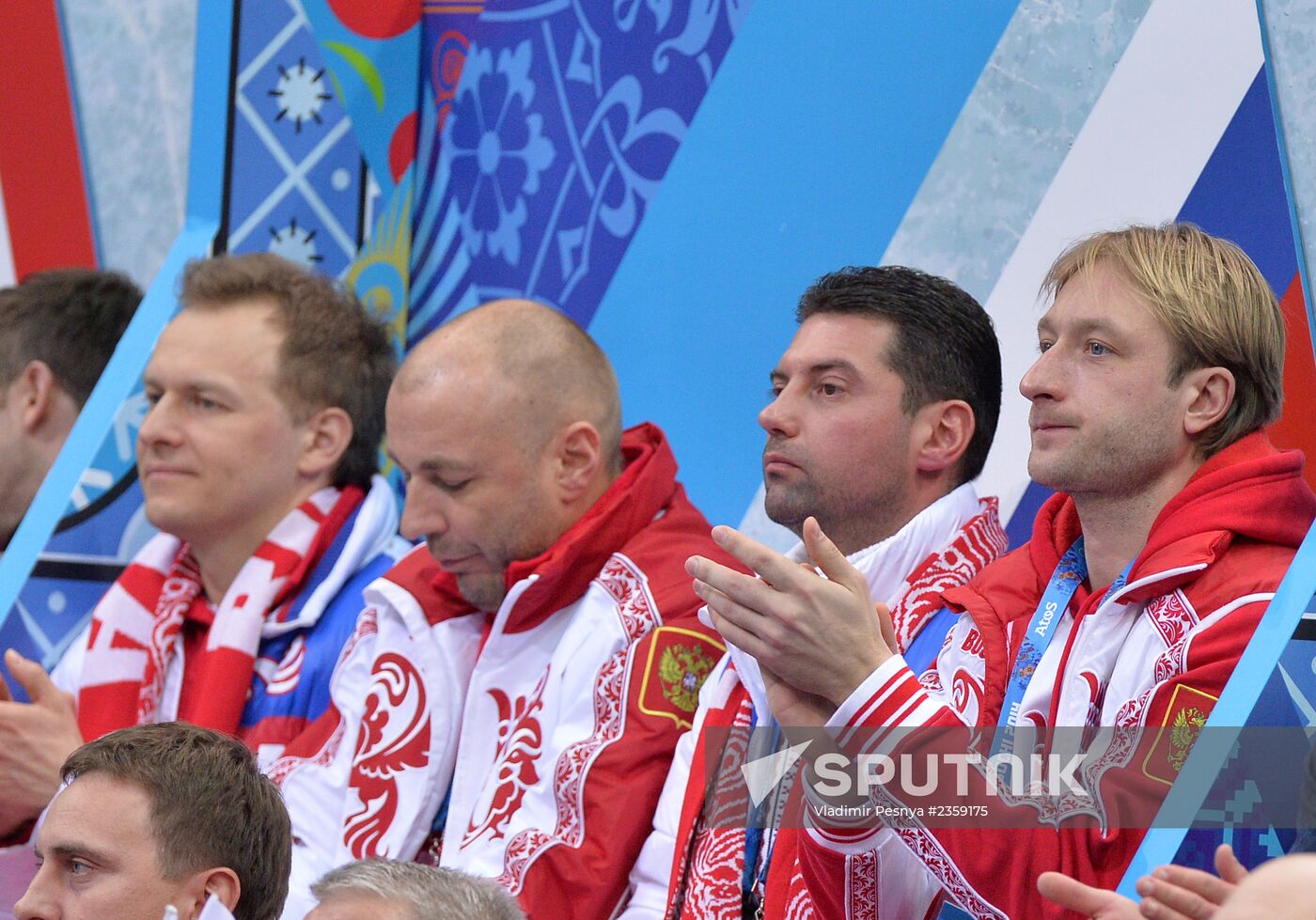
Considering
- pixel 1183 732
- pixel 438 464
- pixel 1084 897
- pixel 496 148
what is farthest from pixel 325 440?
pixel 1084 897

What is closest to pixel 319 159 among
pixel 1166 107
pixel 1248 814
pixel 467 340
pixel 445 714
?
pixel 467 340

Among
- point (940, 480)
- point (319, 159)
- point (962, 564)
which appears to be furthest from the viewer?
point (319, 159)

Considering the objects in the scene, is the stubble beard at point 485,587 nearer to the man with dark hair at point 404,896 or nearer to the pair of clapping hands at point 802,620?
the pair of clapping hands at point 802,620

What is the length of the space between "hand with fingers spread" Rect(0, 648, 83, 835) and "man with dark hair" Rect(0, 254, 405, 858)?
18 centimetres

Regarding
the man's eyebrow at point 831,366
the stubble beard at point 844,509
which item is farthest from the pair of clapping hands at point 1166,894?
the man's eyebrow at point 831,366

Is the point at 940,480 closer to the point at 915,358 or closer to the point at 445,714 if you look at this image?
the point at 915,358

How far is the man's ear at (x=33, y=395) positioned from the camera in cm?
394

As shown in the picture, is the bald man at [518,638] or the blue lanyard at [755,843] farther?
the bald man at [518,638]

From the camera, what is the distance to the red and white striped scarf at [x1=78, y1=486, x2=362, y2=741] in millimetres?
3359

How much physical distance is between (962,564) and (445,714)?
3.05 feet

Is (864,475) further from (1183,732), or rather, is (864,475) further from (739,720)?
(1183,732)

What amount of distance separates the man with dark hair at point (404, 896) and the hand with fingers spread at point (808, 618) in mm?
445

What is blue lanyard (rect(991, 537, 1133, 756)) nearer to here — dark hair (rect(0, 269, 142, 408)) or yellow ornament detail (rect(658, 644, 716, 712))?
yellow ornament detail (rect(658, 644, 716, 712))

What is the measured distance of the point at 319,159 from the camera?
4395 millimetres
